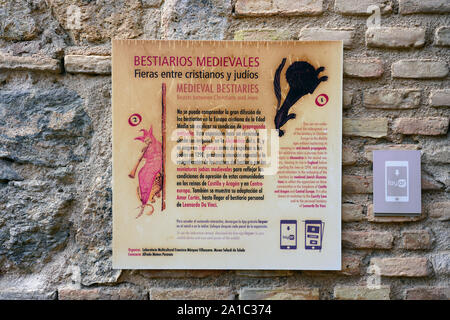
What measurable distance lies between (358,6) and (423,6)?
242 millimetres

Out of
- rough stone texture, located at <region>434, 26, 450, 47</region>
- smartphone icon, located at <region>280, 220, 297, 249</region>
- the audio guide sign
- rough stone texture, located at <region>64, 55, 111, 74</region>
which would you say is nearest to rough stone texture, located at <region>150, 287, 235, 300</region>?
the audio guide sign

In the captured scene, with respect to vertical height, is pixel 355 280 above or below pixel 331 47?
below

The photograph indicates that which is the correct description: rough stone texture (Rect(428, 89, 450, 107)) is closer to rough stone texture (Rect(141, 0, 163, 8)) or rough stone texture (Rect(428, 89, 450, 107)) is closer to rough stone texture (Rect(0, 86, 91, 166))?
rough stone texture (Rect(141, 0, 163, 8))

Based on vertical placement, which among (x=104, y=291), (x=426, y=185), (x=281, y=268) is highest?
(x=426, y=185)

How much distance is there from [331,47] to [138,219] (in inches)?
38.7

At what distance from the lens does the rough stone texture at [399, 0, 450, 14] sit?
1.40 meters

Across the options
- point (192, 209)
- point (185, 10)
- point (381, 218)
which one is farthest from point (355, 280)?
point (185, 10)

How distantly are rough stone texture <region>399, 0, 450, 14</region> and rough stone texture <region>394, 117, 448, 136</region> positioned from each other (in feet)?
1.34

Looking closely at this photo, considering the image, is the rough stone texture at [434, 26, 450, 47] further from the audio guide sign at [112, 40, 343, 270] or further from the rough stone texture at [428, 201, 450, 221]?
the rough stone texture at [428, 201, 450, 221]

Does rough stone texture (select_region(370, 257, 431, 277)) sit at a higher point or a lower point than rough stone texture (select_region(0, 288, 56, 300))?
higher

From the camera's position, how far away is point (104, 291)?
1.45 metres

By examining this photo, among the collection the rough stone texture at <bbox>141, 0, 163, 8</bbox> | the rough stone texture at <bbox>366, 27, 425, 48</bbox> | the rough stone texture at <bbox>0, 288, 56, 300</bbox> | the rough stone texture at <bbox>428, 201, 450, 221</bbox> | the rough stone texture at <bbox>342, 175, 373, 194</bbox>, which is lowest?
the rough stone texture at <bbox>0, 288, 56, 300</bbox>

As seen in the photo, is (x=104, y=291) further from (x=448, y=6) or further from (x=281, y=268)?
(x=448, y=6)

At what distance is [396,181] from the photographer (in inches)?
55.3
